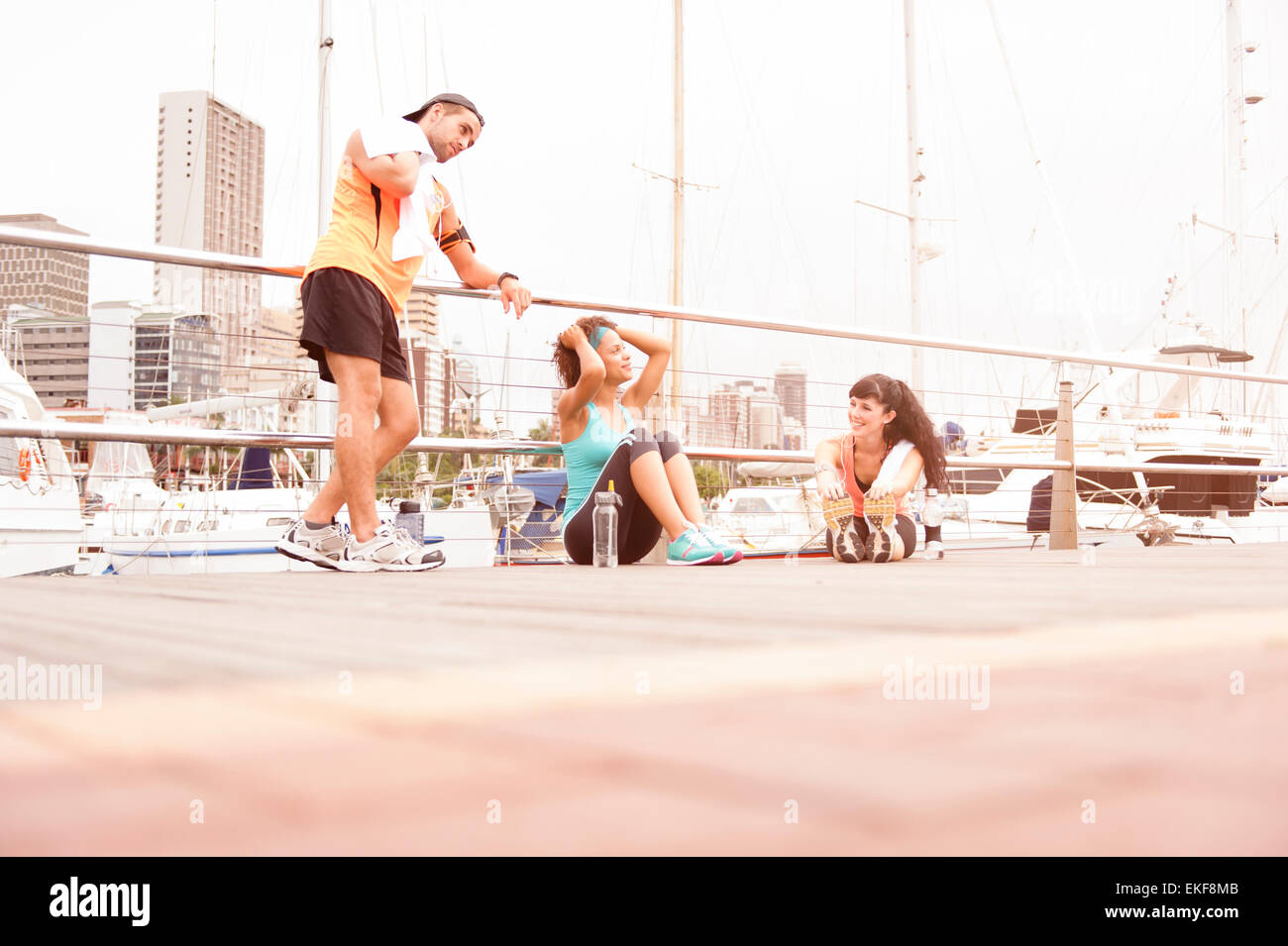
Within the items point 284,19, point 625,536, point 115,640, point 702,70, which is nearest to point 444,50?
point 284,19

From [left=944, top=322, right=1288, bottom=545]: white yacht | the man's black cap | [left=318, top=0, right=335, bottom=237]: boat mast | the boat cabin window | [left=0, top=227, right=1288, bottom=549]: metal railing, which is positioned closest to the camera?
[left=0, top=227, right=1288, bottom=549]: metal railing

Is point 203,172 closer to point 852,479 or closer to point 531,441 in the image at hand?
point 531,441

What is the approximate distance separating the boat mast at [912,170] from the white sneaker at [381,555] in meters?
12.5

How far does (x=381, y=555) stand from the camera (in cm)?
267

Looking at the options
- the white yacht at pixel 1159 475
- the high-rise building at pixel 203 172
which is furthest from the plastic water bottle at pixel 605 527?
the high-rise building at pixel 203 172

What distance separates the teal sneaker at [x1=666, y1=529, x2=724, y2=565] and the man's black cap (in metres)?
1.46

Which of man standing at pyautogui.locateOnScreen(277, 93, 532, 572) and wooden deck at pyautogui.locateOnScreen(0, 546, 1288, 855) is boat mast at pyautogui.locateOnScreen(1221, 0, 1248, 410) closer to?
man standing at pyautogui.locateOnScreen(277, 93, 532, 572)

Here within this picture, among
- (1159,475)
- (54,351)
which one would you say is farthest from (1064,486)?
(1159,475)

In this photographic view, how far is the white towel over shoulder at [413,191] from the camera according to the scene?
8.84ft

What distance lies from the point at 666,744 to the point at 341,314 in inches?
93.8

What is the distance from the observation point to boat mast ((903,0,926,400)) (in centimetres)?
1430

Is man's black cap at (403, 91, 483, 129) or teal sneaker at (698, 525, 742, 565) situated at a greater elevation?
man's black cap at (403, 91, 483, 129)

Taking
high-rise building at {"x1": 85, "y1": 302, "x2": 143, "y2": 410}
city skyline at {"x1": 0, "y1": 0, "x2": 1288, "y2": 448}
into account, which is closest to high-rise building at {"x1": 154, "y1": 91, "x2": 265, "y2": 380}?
city skyline at {"x1": 0, "y1": 0, "x2": 1288, "y2": 448}
